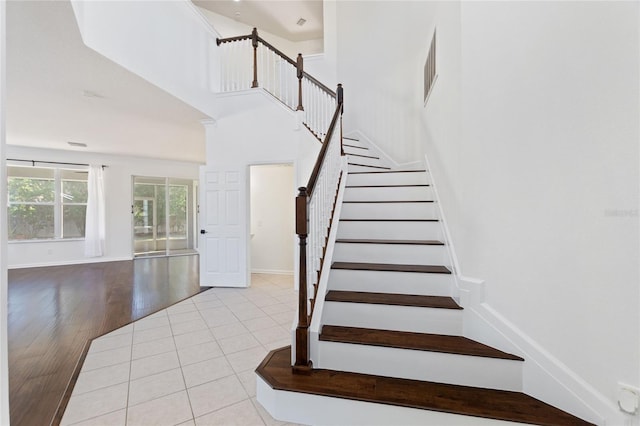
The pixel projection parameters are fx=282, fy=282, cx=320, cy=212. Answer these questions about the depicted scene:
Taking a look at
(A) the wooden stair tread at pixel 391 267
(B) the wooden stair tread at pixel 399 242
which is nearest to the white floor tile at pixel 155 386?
(A) the wooden stair tread at pixel 391 267

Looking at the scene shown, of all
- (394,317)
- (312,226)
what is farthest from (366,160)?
(394,317)

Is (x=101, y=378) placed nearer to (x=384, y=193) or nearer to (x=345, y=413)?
(x=345, y=413)

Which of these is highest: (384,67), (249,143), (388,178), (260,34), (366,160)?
(260,34)

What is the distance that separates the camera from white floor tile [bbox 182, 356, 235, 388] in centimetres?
208

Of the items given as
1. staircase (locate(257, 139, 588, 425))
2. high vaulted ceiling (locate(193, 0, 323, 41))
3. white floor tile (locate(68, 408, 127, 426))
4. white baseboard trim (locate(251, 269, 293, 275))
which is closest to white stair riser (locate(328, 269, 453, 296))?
staircase (locate(257, 139, 588, 425))

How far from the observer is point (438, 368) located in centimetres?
171

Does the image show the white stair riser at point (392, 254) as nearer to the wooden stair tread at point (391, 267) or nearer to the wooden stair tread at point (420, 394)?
the wooden stair tread at point (391, 267)

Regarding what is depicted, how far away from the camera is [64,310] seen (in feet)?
11.7

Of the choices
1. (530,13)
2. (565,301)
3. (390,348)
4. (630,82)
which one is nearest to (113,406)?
(390,348)

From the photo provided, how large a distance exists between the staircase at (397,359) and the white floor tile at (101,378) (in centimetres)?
117

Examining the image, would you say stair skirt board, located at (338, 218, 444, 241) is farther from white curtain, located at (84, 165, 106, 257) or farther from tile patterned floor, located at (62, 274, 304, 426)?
white curtain, located at (84, 165, 106, 257)

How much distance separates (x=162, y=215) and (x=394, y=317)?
24.8 ft

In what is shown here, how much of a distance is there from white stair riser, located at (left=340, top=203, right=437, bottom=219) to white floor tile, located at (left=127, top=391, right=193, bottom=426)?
2.02 metres

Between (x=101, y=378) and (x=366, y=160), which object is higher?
(x=366, y=160)
